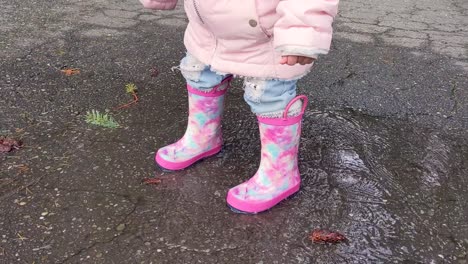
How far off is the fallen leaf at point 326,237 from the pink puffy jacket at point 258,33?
0.46 metres

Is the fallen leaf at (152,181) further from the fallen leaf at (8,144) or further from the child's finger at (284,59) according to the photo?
the child's finger at (284,59)

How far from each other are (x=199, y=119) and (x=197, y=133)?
52 millimetres

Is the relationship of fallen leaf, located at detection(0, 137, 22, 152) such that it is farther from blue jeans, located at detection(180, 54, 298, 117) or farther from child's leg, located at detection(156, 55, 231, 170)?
blue jeans, located at detection(180, 54, 298, 117)

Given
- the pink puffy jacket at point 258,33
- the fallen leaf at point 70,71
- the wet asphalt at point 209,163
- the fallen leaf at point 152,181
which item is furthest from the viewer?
the fallen leaf at point 70,71

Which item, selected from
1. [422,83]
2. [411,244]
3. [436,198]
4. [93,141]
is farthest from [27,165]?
[422,83]

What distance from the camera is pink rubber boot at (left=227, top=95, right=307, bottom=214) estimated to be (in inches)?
65.5

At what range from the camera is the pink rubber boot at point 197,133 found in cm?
182

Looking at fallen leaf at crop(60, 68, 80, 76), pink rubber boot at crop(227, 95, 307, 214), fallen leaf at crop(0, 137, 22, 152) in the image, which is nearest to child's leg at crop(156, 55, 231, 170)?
pink rubber boot at crop(227, 95, 307, 214)

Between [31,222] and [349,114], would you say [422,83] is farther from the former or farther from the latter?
[31,222]

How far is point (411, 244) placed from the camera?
5.14 feet

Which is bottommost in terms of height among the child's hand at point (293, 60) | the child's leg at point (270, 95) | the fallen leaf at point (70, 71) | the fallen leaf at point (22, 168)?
the fallen leaf at point (70, 71)

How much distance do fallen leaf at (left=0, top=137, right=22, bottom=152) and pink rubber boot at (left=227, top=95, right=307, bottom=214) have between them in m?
0.81

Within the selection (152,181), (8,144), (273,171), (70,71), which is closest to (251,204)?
(273,171)

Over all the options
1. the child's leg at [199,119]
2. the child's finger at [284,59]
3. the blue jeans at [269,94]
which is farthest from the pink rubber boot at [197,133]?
the child's finger at [284,59]
